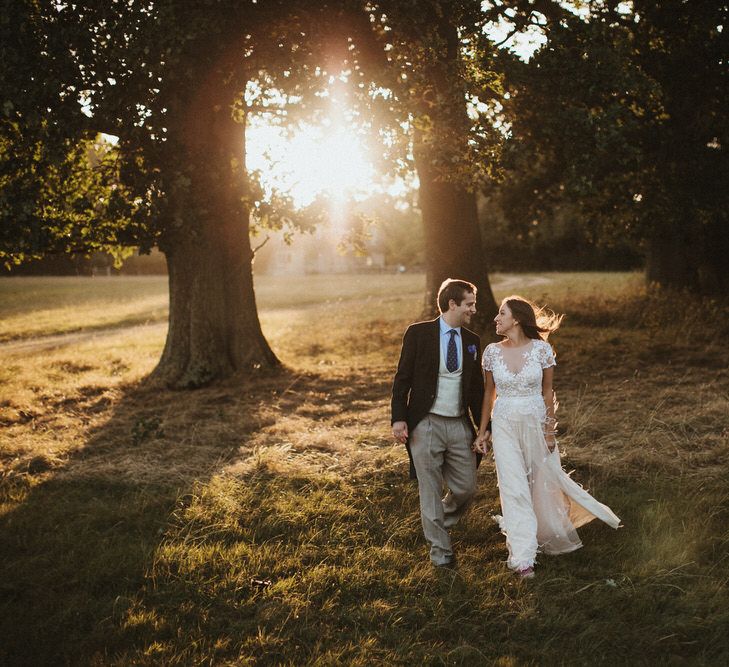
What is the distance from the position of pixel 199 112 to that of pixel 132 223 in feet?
7.75

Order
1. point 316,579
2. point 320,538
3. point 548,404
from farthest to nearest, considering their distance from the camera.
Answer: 1. point 320,538
2. point 548,404
3. point 316,579

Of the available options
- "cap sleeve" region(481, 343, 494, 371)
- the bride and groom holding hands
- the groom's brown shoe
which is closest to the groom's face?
the bride and groom holding hands

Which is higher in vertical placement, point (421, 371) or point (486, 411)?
point (421, 371)

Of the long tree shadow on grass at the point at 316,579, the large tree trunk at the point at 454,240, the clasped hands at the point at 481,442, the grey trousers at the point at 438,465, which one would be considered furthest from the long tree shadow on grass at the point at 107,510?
the large tree trunk at the point at 454,240

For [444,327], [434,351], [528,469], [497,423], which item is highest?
[444,327]

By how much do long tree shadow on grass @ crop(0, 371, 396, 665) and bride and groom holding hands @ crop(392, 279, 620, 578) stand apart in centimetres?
193

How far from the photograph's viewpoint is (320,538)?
18.8 feet

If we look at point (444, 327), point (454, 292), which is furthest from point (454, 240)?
point (454, 292)

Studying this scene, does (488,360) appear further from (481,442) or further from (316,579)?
(316,579)

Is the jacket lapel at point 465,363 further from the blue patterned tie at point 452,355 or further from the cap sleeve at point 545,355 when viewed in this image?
the cap sleeve at point 545,355

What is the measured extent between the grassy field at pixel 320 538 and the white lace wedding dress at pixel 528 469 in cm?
21

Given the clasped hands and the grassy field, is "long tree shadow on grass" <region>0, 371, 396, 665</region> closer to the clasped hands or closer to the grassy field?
the grassy field

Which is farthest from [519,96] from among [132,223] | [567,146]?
[132,223]

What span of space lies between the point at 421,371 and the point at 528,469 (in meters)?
1.10
